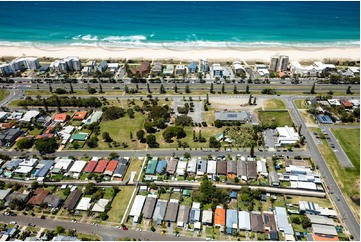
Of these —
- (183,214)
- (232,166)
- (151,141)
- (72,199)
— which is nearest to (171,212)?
(183,214)

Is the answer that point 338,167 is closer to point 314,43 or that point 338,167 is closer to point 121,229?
point 121,229

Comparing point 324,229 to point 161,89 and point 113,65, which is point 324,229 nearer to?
point 161,89

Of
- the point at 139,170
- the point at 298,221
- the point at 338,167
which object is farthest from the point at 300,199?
the point at 139,170

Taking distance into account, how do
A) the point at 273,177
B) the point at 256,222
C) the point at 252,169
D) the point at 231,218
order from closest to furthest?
1. the point at 256,222
2. the point at 231,218
3. the point at 273,177
4. the point at 252,169

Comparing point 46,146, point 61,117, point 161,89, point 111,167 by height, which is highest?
point 161,89

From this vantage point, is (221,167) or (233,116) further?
(233,116)

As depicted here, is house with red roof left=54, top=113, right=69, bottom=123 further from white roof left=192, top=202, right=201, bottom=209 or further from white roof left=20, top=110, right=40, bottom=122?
white roof left=192, top=202, right=201, bottom=209

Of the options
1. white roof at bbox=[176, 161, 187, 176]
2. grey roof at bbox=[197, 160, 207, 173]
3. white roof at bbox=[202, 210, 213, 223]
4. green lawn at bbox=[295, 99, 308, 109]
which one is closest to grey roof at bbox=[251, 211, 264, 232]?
white roof at bbox=[202, 210, 213, 223]
